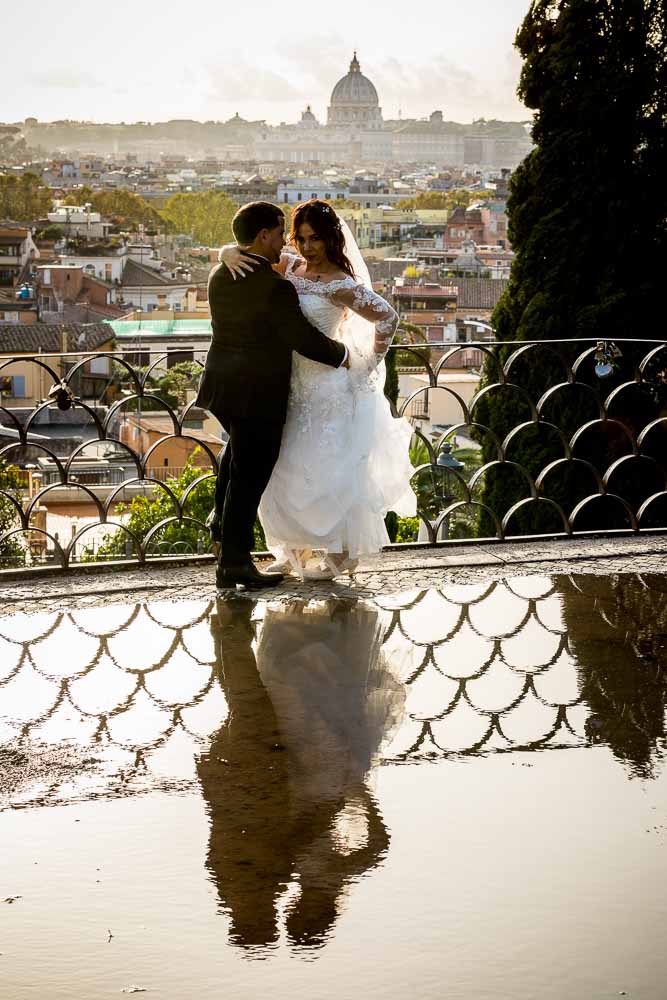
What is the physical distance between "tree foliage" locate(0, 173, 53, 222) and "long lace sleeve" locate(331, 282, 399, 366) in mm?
78374

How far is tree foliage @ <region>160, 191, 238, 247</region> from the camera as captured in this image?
86.6 meters

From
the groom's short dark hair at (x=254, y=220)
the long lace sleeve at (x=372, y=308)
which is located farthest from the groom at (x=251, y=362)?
the long lace sleeve at (x=372, y=308)

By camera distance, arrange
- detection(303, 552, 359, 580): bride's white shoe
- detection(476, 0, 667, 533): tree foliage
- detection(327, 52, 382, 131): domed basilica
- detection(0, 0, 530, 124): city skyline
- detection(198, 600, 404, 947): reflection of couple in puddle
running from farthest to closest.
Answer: detection(327, 52, 382, 131): domed basilica, detection(0, 0, 530, 124): city skyline, detection(476, 0, 667, 533): tree foliage, detection(303, 552, 359, 580): bride's white shoe, detection(198, 600, 404, 947): reflection of couple in puddle

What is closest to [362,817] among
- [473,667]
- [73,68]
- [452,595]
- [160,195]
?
[473,667]

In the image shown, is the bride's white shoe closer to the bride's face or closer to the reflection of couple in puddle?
the reflection of couple in puddle

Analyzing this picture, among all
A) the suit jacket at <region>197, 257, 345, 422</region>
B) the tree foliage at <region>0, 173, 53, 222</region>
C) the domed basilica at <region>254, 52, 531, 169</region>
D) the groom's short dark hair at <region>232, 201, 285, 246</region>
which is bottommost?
the suit jacket at <region>197, 257, 345, 422</region>

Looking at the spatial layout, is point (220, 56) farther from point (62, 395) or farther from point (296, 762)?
point (296, 762)

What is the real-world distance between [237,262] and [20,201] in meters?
79.8

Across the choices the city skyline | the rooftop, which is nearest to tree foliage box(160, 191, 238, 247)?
the city skyline

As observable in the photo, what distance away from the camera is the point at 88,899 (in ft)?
7.11

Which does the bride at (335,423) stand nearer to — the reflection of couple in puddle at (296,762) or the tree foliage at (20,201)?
the reflection of couple in puddle at (296,762)

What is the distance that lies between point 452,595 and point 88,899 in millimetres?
1946

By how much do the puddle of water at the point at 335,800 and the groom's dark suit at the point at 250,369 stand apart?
0.31 metres

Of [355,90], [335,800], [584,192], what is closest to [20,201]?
[584,192]
